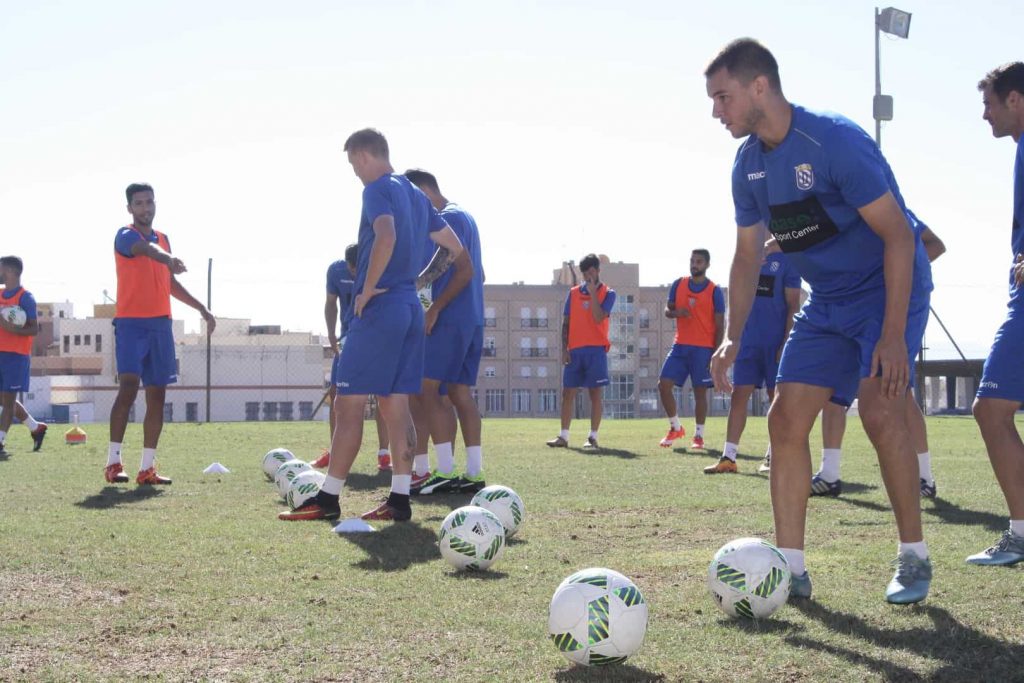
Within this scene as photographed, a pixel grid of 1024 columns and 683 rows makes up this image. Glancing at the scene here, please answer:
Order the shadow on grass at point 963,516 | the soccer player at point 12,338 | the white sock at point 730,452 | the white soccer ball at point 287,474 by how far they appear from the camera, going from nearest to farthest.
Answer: the shadow on grass at point 963,516, the white soccer ball at point 287,474, the white sock at point 730,452, the soccer player at point 12,338

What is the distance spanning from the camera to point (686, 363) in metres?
14.4

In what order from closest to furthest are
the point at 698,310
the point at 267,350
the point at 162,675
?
the point at 162,675, the point at 698,310, the point at 267,350

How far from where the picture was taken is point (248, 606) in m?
4.45

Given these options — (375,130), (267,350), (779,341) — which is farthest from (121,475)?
(267,350)

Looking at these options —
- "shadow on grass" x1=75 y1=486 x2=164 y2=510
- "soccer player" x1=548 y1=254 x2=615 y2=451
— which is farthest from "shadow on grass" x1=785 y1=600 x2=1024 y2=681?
"soccer player" x1=548 y1=254 x2=615 y2=451

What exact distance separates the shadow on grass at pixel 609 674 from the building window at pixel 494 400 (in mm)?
102922

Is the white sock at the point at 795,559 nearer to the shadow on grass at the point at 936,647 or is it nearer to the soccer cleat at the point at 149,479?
the shadow on grass at the point at 936,647

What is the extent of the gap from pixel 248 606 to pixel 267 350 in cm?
8571

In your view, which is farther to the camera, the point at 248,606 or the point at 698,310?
the point at 698,310

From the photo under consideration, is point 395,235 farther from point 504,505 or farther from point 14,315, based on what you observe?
point 14,315

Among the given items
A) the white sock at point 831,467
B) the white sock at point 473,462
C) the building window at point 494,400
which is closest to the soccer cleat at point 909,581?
the white sock at point 831,467

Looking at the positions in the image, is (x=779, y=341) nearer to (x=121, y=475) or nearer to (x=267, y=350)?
(x=121, y=475)

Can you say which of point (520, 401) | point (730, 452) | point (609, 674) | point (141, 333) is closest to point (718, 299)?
point (730, 452)

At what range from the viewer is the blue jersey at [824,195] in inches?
168
